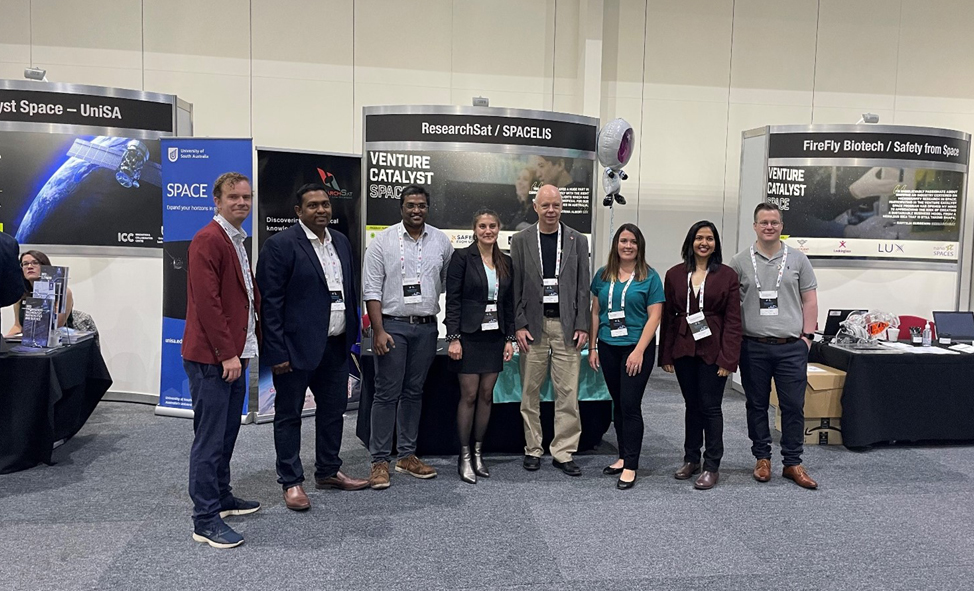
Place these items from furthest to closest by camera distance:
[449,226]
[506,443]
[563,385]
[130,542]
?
[449,226] → [506,443] → [563,385] → [130,542]

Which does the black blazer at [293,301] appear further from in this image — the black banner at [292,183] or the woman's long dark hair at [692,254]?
the woman's long dark hair at [692,254]

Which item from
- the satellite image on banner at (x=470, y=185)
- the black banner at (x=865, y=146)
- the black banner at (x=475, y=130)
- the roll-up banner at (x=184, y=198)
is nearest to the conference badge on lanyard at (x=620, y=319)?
the satellite image on banner at (x=470, y=185)

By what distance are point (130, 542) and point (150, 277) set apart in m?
2.75

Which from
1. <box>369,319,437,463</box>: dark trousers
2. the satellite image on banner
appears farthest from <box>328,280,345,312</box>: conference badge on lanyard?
the satellite image on banner

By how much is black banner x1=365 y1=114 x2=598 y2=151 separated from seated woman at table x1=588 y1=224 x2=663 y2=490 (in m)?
2.14

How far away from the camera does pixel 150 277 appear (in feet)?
17.0

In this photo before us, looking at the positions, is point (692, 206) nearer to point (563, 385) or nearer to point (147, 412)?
point (563, 385)

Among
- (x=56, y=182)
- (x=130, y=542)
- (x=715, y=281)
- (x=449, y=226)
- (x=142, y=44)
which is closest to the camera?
(x=130, y=542)

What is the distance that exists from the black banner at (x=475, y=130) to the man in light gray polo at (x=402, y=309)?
1920mm

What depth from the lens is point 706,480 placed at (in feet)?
12.0

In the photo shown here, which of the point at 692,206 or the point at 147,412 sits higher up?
the point at 692,206

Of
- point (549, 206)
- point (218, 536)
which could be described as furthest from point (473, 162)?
point (218, 536)

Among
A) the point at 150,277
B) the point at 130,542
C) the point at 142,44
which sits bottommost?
the point at 130,542

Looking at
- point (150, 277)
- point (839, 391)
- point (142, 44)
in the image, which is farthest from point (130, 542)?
point (142, 44)
